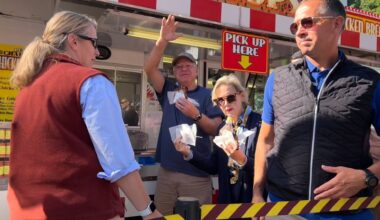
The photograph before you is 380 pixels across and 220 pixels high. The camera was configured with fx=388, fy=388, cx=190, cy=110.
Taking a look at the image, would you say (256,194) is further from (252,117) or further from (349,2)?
(349,2)

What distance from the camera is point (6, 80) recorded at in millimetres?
2951

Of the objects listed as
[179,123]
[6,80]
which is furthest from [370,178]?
[6,80]

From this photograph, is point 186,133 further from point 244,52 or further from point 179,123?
point 244,52

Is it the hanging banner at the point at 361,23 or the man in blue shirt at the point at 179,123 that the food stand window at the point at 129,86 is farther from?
the hanging banner at the point at 361,23

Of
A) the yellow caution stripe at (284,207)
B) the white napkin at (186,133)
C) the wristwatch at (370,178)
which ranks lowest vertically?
the yellow caution stripe at (284,207)

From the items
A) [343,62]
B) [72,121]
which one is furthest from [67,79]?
[343,62]

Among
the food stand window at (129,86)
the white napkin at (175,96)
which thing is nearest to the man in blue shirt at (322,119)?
the white napkin at (175,96)

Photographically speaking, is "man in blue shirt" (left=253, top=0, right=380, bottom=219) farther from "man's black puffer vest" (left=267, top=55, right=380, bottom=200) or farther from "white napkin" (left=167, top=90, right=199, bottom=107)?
"white napkin" (left=167, top=90, right=199, bottom=107)

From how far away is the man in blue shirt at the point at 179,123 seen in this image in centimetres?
263

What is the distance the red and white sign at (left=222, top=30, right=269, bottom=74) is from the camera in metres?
2.87

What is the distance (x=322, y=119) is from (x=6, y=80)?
7.86 ft

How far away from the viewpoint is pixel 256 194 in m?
1.81

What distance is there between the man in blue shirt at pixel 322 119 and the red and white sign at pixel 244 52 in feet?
3.84

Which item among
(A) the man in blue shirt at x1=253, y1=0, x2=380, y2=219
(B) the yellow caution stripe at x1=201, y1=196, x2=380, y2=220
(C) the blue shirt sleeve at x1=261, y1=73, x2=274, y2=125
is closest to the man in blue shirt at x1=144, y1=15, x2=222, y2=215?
(C) the blue shirt sleeve at x1=261, y1=73, x2=274, y2=125
